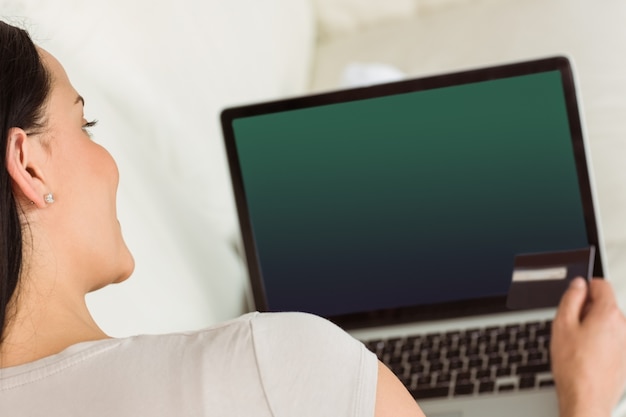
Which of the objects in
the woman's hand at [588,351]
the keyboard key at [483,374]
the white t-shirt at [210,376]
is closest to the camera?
the white t-shirt at [210,376]

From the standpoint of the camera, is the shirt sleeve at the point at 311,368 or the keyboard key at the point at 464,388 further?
the keyboard key at the point at 464,388

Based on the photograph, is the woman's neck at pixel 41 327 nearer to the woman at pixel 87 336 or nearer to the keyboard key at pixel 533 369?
the woman at pixel 87 336

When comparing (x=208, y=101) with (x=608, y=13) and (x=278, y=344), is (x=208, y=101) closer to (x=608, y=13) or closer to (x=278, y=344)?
(x=608, y=13)

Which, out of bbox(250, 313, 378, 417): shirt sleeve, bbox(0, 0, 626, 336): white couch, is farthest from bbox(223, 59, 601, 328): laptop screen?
bbox(250, 313, 378, 417): shirt sleeve

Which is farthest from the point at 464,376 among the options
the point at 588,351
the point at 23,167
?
the point at 23,167

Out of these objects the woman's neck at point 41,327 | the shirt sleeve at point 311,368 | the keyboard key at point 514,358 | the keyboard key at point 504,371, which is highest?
the woman's neck at point 41,327

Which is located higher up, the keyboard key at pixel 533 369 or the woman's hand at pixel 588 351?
the woman's hand at pixel 588 351

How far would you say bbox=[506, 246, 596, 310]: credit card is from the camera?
113 centimetres

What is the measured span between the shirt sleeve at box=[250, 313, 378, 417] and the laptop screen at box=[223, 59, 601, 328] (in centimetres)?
48

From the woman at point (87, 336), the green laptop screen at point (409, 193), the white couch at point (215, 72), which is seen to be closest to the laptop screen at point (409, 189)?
the green laptop screen at point (409, 193)

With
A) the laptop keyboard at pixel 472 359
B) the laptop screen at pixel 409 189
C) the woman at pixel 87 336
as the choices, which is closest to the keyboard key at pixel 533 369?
the laptop keyboard at pixel 472 359

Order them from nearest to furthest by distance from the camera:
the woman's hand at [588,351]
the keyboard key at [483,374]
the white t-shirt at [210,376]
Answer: the white t-shirt at [210,376] → the woman's hand at [588,351] → the keyboard key at [483,374]

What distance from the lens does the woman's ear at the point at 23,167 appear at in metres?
0.73

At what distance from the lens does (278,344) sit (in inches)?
27.7
